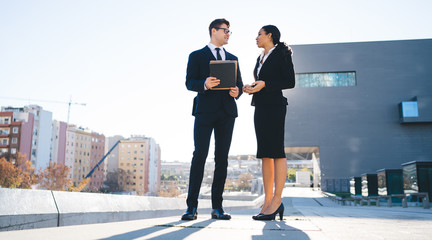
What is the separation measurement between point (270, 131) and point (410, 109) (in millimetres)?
36591

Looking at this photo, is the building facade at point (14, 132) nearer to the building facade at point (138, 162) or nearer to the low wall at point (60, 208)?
the building facade at point (138, 162)

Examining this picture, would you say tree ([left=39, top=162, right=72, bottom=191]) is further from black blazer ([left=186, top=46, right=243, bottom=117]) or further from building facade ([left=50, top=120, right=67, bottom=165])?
black blazer ([left=186, top=46, right=243, bottom=117])

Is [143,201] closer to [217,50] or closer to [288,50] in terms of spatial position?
[217,50]

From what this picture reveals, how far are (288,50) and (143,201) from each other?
258 cm

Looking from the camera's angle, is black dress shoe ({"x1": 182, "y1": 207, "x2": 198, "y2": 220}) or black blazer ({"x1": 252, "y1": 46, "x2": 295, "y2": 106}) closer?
black dress shoe ({"x1": 182, "y1": 207, "x2": 198, "y2": 220})

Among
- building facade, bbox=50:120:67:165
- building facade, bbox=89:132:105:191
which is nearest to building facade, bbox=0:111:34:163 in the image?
building facade, bbox=50:120:67:165

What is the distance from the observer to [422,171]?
37.3 feet

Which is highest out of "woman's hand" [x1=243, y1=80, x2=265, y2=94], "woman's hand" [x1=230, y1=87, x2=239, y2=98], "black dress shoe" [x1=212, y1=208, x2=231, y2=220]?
"woman's hand" [x1=243, y1=80, x2=265, y2=94]

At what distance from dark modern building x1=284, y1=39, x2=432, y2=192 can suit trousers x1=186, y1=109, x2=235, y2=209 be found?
33348mm

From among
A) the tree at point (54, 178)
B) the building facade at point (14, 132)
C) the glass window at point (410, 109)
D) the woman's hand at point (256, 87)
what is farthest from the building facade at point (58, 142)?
the woman's hand at point (256, 87)

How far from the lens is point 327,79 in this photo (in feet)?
123

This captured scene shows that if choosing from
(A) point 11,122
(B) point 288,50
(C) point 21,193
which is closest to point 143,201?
(C) point 21,193

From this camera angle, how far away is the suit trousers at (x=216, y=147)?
11.2 ft

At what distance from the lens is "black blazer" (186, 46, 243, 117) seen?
345cm
